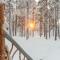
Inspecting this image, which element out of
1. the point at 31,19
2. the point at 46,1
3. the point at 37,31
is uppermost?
the point at 46,1

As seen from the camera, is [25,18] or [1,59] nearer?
[1,59]

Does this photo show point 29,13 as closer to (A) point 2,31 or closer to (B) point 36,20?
(B) point 36,20

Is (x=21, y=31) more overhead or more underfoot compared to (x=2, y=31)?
more underfoot

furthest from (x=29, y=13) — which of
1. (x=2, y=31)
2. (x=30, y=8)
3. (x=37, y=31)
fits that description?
(x=2, y=31)

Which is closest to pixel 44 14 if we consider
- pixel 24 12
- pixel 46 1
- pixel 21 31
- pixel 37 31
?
pixel 46 1

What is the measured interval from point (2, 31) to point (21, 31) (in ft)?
225

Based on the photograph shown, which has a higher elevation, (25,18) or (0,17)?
(0,17)

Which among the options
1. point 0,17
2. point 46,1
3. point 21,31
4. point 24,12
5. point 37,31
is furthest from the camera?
point 37,31

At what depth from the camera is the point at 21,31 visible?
239ft

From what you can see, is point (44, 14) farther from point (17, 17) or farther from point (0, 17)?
point (0, 17)

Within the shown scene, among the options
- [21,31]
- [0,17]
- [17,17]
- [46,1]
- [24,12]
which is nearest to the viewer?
[0,17]

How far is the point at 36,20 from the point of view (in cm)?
6556

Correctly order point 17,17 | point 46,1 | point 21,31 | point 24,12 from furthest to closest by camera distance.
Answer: point 21,31
point 17,17
point 24,12
point 46,1

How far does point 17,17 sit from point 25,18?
4731mm
